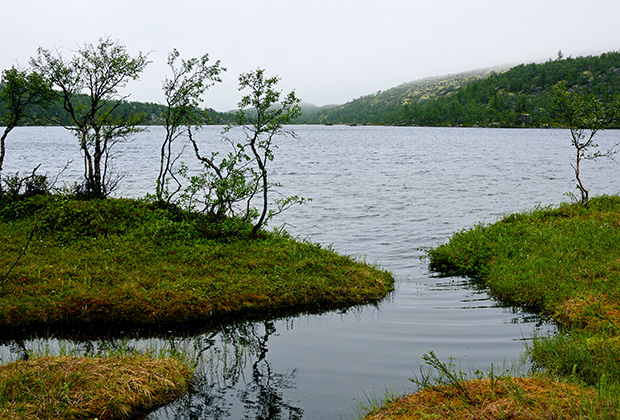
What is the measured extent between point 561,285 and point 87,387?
12.4 m

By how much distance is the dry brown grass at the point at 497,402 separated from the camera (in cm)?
642

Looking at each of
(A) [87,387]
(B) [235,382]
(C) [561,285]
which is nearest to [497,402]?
(B) [235,382]

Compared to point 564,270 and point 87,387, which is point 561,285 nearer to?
point 564,270

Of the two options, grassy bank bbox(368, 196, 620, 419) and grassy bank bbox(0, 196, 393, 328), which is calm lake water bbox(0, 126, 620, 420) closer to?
grassy bank bbox(368, 196, 620, 419)

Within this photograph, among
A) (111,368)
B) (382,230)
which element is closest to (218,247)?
(111,368)

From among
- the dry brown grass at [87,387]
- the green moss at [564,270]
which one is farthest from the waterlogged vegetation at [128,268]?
the green moss at [564,270]

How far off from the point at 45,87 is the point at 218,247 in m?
11.3

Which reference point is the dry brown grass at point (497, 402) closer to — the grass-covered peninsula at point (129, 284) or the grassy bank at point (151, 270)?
the grass-covered peninsula at point (129, 284)

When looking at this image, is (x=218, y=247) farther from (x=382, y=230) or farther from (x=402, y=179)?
(x=402, y=179)

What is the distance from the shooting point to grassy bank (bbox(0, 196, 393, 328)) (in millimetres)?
12867

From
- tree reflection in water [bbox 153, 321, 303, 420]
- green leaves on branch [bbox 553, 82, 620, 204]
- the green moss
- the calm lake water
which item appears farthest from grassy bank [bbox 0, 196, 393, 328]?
green leaves on branch [bbox 553, 82, 620, 204]

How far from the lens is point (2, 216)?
19359 mm

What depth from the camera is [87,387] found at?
8.35 metres

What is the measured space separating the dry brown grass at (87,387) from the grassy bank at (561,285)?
4366 mm
